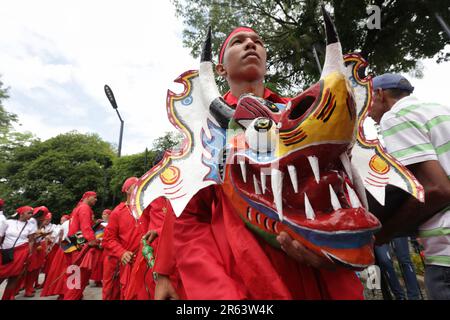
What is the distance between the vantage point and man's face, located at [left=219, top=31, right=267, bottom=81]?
4.23ft

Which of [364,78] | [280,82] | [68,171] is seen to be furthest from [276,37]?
[68,171]

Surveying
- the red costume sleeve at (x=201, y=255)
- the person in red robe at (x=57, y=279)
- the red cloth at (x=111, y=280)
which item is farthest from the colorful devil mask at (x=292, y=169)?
the person in red robe at (x=57, y=279)

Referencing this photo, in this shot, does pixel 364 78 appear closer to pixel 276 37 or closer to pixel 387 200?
pixel 387 200

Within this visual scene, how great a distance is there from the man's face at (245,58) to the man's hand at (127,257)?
267 centimetres

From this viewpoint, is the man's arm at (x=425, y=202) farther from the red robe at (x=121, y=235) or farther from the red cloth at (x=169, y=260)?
the red robe at (x=121, y=235)

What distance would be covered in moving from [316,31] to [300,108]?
9.01 metres

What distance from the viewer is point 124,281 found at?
10.3 ft

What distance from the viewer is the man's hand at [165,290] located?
3.69 ft

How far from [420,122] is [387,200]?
0.48 metres

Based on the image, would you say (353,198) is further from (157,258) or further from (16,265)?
(16,265)

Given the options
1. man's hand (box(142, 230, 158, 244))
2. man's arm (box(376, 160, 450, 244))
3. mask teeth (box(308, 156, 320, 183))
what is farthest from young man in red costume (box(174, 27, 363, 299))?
man's hand (box(142, 230, 158, 244))

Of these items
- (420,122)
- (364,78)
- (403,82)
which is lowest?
(420,122)

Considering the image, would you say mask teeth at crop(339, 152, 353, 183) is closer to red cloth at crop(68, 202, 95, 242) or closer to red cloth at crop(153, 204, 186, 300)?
red cloth at crop(153, 204, 186, 300)

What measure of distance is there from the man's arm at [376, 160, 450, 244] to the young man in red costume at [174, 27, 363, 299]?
0.46 metres
